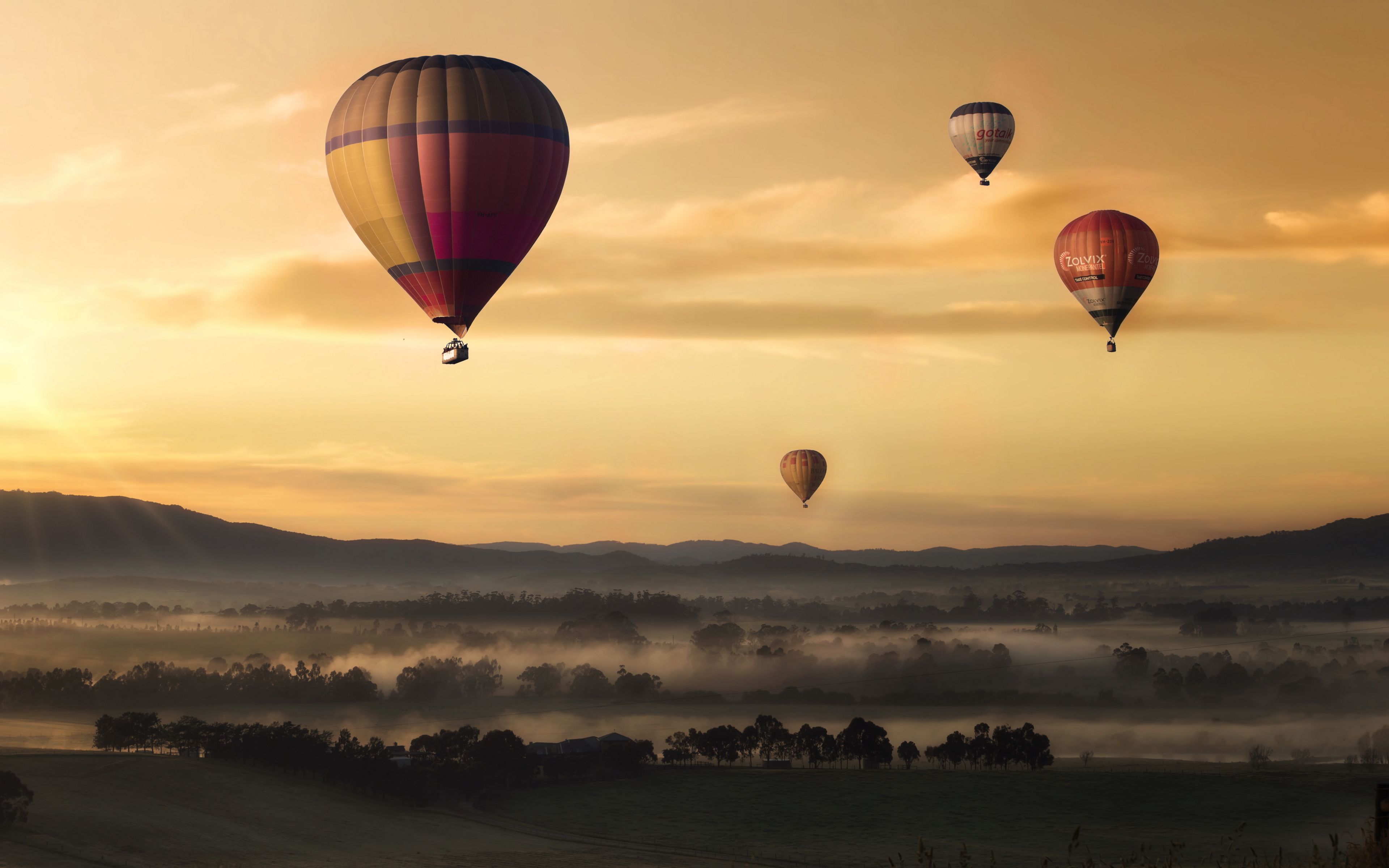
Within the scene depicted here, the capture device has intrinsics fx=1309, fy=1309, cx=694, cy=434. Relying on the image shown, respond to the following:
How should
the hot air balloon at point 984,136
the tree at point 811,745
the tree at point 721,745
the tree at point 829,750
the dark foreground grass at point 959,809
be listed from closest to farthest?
the hot air balloon at point 984,136, the dark foreground grass at point 959,809, the tree at point 811,745, the tree at point 829,750, the tree at point 721,745

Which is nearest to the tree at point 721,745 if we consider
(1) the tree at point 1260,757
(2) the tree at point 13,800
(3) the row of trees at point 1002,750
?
(3) the row of trees at point 1002,750

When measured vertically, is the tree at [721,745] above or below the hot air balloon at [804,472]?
below

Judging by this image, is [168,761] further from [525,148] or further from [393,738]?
[525,148]

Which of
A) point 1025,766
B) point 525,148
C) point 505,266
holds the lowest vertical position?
point 1025,766

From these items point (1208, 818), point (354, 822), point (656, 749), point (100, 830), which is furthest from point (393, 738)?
point (1208, 818)

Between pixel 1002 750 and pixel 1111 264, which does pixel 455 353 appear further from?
pixel 1002 750

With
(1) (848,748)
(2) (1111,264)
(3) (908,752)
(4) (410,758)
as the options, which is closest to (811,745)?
(1) (848,748)

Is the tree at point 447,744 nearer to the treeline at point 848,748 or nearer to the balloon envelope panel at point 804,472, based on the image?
the treeline at point 848,748
